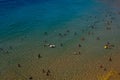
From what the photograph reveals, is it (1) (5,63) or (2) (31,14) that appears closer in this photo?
(1) (5,63)

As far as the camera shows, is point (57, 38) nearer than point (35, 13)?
Yes

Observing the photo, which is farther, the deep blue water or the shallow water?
the deep blue water

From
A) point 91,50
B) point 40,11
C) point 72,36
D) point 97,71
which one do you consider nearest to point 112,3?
point 40,11

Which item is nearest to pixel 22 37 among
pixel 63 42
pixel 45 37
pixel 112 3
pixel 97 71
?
pixel 45 37

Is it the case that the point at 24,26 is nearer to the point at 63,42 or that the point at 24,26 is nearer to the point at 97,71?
the point at 63,42

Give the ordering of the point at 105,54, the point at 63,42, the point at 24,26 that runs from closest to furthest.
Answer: the point at 105,54
the point at 63,42
the point at 24,26

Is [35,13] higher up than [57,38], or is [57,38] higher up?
[57,38]

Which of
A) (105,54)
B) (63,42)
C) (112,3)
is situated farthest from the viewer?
(112,3)

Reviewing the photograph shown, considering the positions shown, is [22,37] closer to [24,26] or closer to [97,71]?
[24,26]

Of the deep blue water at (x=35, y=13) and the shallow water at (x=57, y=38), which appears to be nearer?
the shallow water at (x=57, y=38)
